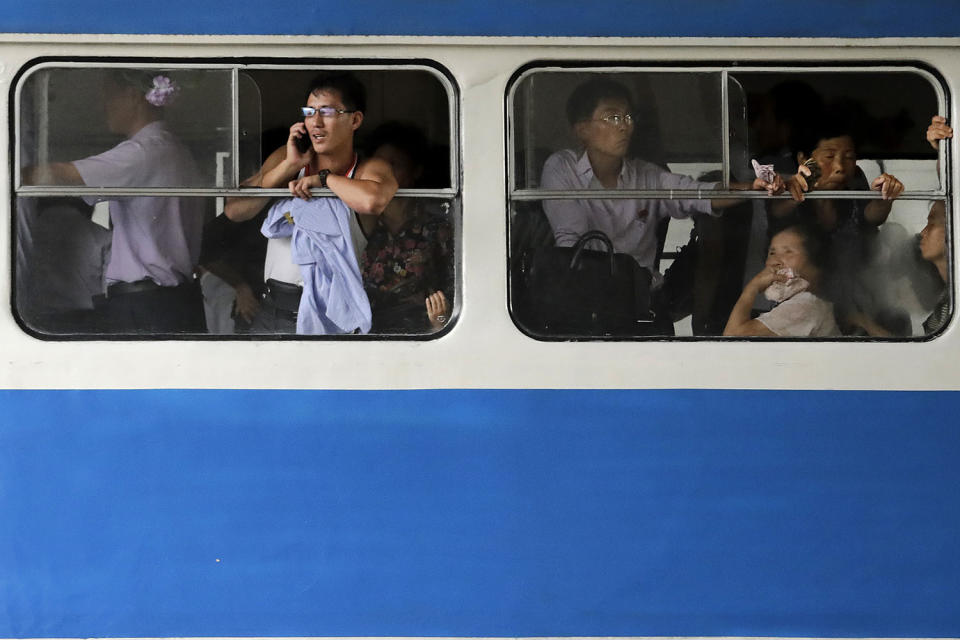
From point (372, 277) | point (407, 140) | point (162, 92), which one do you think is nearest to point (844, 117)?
point (407, 140)

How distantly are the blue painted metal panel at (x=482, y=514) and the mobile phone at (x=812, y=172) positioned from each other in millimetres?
577

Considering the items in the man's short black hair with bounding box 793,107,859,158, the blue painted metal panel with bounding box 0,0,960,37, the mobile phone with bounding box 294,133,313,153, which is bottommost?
the mobile phone with bounding box 294,133,313,153

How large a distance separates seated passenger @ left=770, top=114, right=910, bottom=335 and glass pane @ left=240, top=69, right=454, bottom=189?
3.03ft

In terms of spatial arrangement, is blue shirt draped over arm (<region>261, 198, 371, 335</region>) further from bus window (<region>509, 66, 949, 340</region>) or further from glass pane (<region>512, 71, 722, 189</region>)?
glass pane (<region>512, 71, 722, 189</region>)

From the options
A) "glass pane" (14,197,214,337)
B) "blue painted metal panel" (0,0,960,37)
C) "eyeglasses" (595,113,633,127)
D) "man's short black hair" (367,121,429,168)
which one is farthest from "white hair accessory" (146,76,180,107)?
"eyeglasses" (595,113,633,127)

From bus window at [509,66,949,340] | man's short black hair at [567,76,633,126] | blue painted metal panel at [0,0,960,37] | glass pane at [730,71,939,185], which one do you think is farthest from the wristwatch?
glass pane at [730,71,939,185]

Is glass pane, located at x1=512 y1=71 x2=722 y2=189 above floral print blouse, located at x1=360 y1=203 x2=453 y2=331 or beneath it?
above

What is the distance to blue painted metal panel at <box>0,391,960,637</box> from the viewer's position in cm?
287

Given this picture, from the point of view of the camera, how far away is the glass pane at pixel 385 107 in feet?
9.44

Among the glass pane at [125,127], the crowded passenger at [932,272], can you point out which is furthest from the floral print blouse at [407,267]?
the crowded passenger at [932,272]

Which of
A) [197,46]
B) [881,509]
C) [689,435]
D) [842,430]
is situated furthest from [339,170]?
[881,509]

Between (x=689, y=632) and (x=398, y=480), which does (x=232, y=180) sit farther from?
(x=689, y=632)

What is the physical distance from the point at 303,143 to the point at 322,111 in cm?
10

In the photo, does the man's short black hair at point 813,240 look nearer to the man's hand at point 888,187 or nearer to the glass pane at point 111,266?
the man's hand at point 888,187
